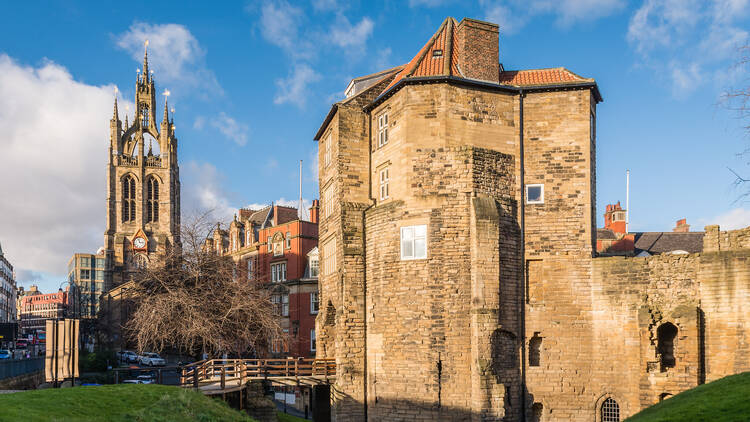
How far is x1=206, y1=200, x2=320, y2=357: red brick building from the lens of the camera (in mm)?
47594

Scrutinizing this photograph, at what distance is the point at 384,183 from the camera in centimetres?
2878

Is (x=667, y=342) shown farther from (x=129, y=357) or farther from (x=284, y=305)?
(x=129, y=357)

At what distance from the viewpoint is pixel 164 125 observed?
11406cm

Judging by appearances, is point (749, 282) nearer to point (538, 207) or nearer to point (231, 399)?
point (538, 207)

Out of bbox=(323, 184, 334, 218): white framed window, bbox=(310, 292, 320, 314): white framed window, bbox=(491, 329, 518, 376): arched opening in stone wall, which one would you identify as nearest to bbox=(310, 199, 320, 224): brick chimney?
bbox=(310, 292, 320, 314): white framed window

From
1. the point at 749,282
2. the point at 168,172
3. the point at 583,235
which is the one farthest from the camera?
the point at 168,172

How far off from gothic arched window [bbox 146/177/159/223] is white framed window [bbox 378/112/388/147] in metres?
88.5

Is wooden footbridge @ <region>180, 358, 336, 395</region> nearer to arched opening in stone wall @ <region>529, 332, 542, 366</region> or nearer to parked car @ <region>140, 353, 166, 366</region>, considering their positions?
arched opening in stone wall @ <region>529, 332, 542, 366</region>

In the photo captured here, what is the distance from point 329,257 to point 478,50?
12.4 m

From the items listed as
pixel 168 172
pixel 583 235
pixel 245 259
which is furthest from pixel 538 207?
pixel 168 172

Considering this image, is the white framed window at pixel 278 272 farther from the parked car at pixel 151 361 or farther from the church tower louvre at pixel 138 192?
the church tower louvre at pixel 138 192

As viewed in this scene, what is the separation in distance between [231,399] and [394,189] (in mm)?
11675

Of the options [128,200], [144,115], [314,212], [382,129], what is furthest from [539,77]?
[144,115]

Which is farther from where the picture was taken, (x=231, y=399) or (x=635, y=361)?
(x=231, y=399)
